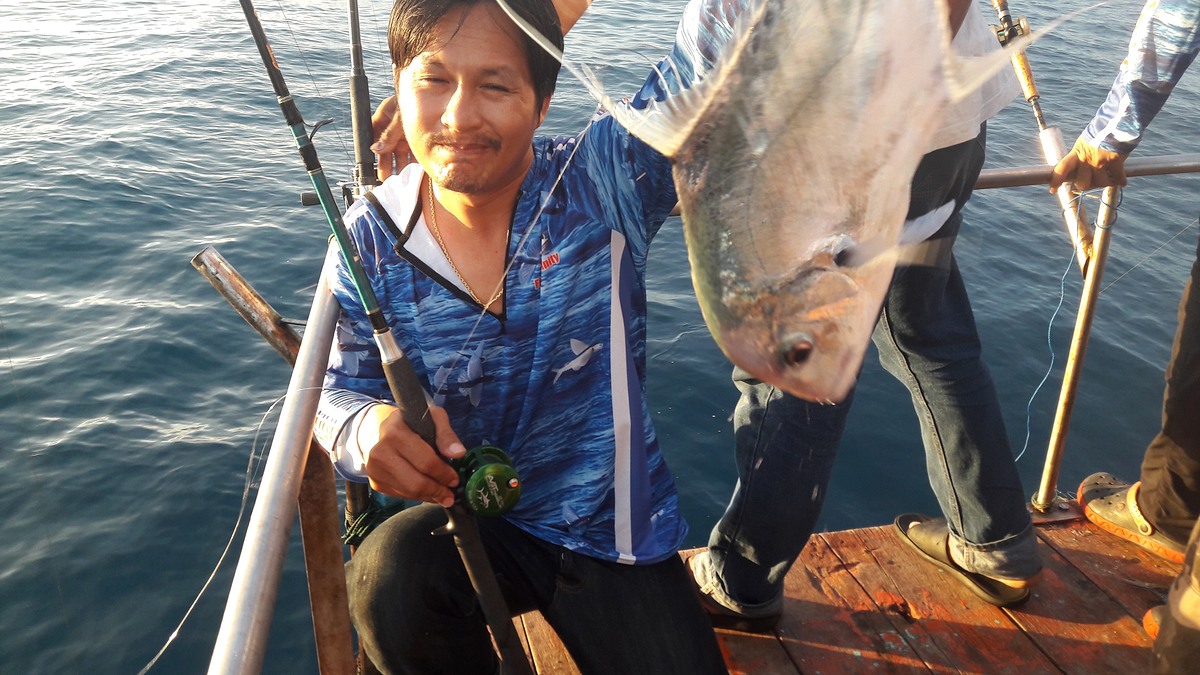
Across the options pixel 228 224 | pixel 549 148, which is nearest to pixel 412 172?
pixel 549 148

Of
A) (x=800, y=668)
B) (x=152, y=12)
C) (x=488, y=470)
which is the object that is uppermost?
(x=152, y=12)

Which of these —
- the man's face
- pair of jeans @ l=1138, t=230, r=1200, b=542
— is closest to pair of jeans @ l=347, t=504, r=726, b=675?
the man's face

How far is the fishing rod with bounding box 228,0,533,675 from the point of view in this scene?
1639mm

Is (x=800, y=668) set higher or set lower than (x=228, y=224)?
lower

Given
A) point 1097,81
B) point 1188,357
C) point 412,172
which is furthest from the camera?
point 1097,81

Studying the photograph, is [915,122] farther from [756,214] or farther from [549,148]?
[549,148]

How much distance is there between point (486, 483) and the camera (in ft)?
5.33

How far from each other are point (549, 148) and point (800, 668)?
1621mm

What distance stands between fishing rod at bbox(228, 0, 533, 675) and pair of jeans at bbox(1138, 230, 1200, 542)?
2.26 meters

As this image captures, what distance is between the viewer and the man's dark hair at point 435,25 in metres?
1.58

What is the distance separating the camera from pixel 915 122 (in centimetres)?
100

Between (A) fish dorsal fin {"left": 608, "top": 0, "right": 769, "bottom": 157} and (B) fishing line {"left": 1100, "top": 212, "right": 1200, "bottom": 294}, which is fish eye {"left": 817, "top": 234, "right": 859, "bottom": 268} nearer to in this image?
(A) fish dorsal fin {"left": 608, "top": 0, "right": 769, "bottom": 157}

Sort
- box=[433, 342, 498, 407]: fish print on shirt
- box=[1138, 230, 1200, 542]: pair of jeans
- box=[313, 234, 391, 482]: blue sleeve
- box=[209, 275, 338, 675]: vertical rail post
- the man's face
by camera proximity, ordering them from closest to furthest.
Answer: box=[209, 275, 338, 675]: vertical rail post, the man's face, box=[313, 234, 391, 482]: blue sleeve, box=[433, 342, 498, 407]: fish print on shirt, box=[1138, 230, 1200, 542]: pair of jeans

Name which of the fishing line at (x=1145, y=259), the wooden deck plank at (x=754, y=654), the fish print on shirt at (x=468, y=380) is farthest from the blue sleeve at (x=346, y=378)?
the fishing line at (x=1145, y=259)
